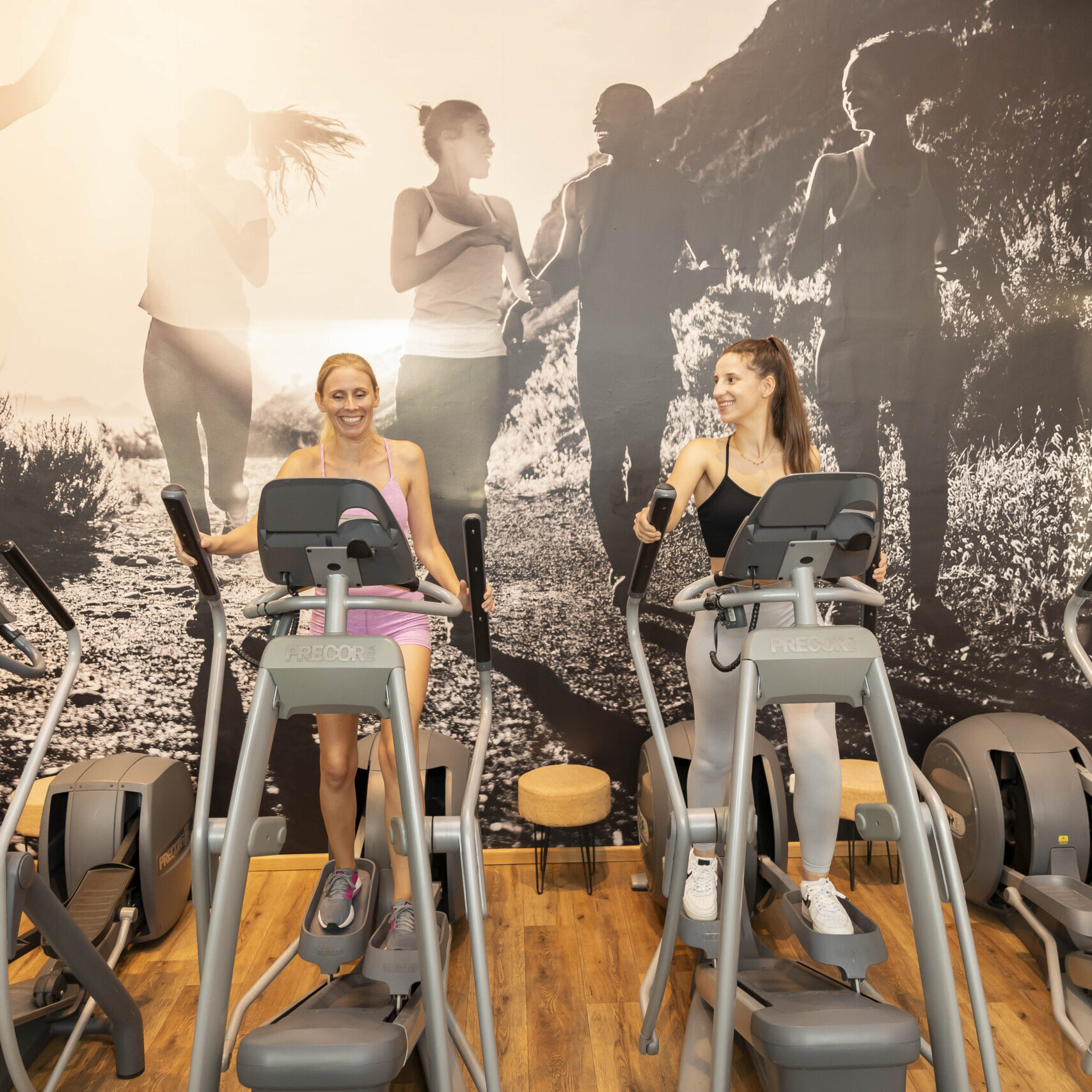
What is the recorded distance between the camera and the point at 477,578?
1.98 metres

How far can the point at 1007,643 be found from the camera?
338cm

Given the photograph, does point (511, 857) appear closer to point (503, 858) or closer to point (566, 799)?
A: point (503, 858)

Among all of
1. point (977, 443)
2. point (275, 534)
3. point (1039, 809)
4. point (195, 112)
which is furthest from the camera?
point (977, 443)

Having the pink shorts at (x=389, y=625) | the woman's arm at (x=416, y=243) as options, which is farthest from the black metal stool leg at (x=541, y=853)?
the woman's arm at (x=416, y=243)

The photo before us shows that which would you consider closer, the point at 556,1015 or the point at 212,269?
the point at 556,1015

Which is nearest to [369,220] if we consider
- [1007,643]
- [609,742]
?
[609,742]

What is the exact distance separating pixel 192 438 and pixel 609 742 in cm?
211

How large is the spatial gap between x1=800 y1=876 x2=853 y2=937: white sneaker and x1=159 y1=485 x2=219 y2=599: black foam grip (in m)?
1.73

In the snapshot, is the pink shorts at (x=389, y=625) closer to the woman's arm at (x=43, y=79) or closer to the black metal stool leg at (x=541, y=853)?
the black metal stool leg at (x=541, y=853)

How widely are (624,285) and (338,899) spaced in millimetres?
2445

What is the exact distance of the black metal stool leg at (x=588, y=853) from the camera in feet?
9.94

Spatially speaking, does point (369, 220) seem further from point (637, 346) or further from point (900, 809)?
point (900, 809)

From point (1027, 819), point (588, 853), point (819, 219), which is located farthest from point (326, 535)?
point (819, 219)

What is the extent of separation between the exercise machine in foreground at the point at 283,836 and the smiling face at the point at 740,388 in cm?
87
